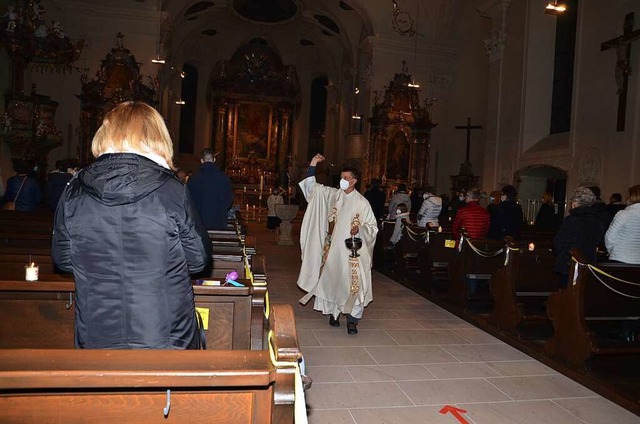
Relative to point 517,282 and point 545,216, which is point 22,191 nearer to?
point 517,282

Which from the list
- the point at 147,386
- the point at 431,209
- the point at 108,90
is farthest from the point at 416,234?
the point at 108,90

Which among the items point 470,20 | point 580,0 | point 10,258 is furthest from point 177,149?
point 10,258

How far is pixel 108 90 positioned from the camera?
15188 mm

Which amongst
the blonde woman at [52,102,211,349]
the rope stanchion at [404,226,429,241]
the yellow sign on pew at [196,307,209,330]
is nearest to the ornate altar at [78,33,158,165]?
the rope stanchion at [404,226,429,241]

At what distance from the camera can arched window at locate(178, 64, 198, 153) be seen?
2636cm

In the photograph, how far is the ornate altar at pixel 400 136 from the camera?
1842 centimetres

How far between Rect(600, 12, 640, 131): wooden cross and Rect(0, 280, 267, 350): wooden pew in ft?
34.9

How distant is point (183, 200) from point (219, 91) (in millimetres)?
25737

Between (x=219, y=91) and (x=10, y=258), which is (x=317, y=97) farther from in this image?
(x=10, y=258)

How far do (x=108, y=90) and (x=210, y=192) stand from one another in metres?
11.4

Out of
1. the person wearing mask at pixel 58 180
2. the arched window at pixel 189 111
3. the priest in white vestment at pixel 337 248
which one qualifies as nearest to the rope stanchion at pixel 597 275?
the priest in white vestment at pixel 337 248

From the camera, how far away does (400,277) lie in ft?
28.9

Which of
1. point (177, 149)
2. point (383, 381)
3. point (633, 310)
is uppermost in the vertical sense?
point (177, 149)

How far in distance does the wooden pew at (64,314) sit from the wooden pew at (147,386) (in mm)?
1431
